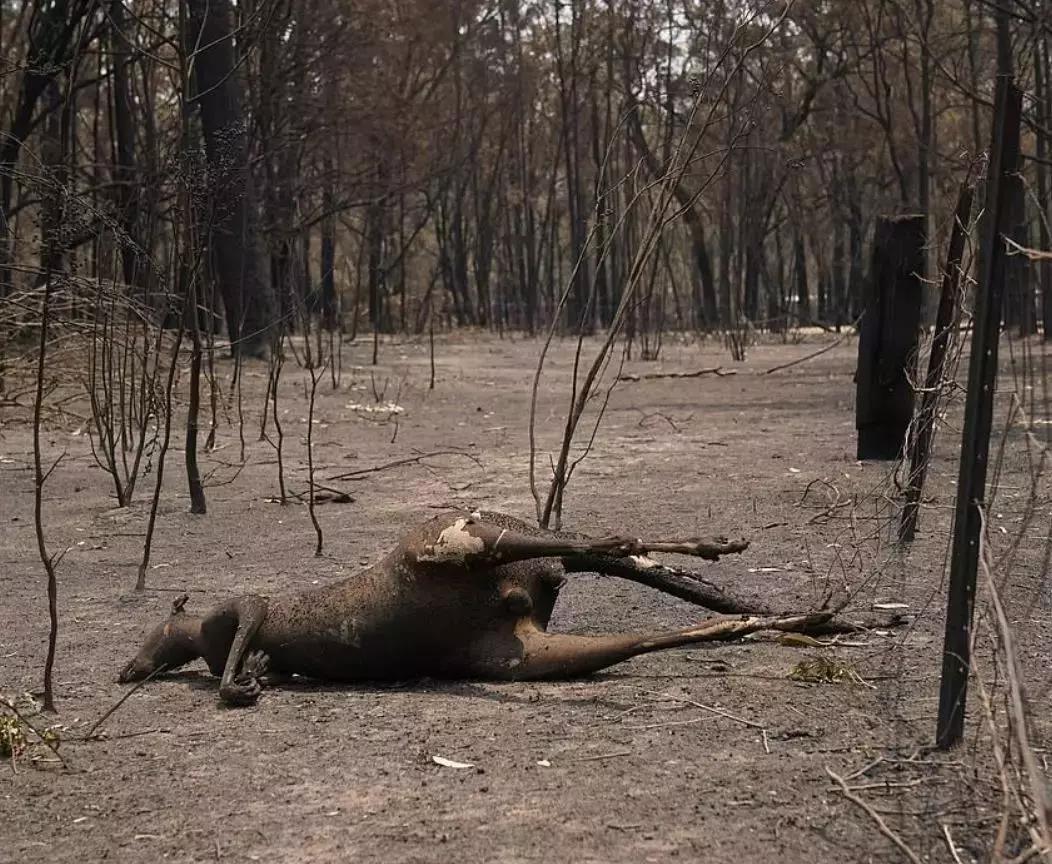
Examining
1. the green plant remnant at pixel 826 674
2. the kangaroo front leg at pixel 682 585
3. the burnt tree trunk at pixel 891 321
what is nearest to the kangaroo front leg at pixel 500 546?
the kangaroo front leg at pixel 682 585

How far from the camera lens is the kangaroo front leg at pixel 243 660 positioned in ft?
10.6

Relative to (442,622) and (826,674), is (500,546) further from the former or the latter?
(826,674)

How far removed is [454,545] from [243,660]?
621 millimetres

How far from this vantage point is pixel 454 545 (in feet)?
10.8

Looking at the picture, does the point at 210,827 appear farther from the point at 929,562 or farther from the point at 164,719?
the point at 929,562

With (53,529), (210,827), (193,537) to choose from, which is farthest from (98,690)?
(53,529)

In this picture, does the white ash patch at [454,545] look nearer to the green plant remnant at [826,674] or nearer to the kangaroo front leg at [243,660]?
the kangaroo front leg at [243,660]

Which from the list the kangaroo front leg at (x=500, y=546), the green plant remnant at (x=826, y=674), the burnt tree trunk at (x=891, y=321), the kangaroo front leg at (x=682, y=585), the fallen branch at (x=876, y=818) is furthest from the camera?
the burnt tree trunk at (x=891, y=321)

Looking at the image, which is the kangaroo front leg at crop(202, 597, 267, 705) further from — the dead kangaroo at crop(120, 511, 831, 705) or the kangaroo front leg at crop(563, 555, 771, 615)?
the kangaroo front leg at crop(563, 555, 771, 615)

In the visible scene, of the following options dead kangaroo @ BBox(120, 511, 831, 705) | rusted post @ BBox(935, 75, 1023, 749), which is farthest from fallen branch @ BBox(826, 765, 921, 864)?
dead kangaroo @ BBox(120, 511, 831, 705)

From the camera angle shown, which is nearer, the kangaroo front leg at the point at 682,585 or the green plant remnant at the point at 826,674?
the green plant remnant at the point at 826,674

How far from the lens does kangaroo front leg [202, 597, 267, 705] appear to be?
10.6ft

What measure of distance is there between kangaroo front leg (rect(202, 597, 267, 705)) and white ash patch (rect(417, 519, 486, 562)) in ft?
1.56

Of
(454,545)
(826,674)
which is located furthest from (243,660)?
(826,674)
